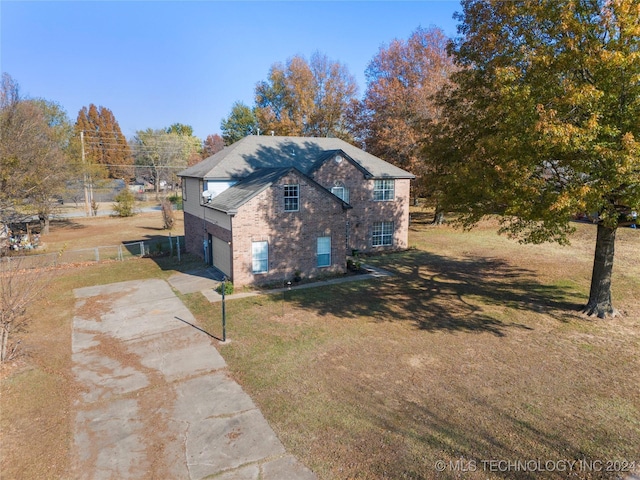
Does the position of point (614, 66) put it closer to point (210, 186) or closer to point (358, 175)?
point (358, 175)

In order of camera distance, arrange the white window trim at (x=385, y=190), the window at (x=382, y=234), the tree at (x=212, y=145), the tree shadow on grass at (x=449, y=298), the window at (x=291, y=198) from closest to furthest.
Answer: the tree shadow on grass at (x=449, y=298) < the window at (x=291, y=198) < the white window trim at (x=385, y=190) < the window at (x=382, y=234) < the tree at (x=212, y=145)

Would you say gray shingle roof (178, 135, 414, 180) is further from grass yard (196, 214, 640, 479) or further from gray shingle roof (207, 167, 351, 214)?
grass yard (196, 214, 640, 479)

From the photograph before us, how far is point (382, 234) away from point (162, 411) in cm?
2108

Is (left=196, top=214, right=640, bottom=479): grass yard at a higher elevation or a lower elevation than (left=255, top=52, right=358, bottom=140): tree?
lower

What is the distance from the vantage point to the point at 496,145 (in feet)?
42.3

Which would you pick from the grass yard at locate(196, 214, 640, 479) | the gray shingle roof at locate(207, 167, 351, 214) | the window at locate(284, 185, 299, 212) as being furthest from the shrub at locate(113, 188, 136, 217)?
the grass yard at locate(196, 214, 640, 479)

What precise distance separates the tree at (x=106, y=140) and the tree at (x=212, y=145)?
16924mm

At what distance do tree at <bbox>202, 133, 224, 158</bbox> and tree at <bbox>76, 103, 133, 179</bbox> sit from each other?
16.9 metres

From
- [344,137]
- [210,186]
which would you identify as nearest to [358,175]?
[210,186]

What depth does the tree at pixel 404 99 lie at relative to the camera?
120 ft

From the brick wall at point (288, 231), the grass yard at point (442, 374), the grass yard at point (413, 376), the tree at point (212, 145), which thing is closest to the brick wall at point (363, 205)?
the brick wall at point (288, 231)

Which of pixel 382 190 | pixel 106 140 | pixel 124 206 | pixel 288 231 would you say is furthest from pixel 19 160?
pixel 106 140

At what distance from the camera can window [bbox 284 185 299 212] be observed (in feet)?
64.6

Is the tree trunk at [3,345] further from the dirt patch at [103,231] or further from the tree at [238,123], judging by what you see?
the tree at [238,123]
